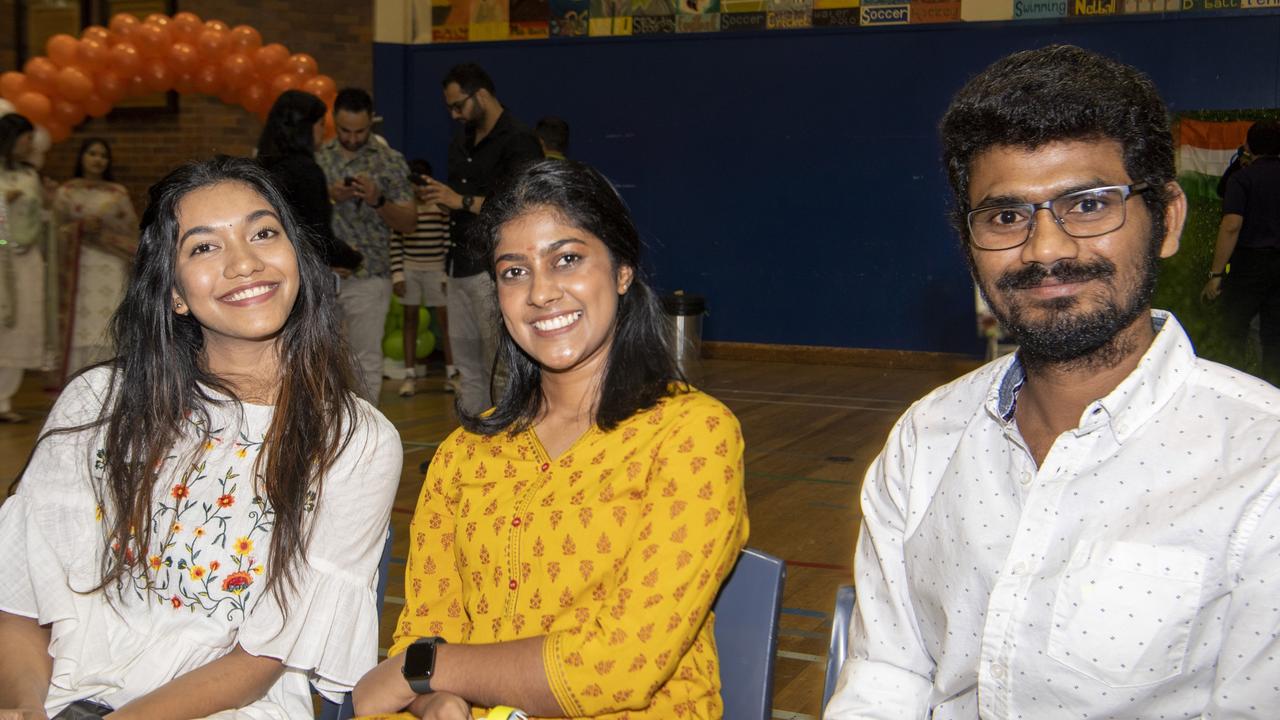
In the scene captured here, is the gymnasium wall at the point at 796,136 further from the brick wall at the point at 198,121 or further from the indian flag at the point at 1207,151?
the indian flag at the point at 1207,151

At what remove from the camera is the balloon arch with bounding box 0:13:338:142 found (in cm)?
751

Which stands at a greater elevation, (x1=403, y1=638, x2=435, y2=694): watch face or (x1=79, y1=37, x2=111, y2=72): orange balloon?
(x1=79, y1=37, x2=111, y2=72): orange balloon

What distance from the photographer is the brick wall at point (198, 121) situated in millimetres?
9344

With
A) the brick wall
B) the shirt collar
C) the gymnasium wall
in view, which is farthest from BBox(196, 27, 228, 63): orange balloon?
the shirt collar

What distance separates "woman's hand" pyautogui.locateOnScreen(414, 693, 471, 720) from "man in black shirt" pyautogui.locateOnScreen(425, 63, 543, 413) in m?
3.31

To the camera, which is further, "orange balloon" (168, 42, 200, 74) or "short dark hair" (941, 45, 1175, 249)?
"orange balloon" (168, 42, 200, 74)

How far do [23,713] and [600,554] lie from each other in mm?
879

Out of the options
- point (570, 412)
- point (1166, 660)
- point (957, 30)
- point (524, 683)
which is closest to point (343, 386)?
point (570, 412)

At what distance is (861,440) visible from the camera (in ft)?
21.4

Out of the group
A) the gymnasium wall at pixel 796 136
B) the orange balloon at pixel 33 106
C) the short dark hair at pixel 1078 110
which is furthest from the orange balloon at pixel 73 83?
the short dark hair at pixel 1078 110

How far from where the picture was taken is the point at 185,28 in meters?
7.61

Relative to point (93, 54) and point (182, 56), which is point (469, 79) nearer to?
point (182, 56)

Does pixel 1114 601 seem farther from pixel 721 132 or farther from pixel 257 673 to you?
pixel 721 132

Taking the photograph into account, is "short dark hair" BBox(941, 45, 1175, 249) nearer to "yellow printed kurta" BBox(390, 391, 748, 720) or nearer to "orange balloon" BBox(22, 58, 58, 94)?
"yellow printed kurta" BBox(390, 391, 748, 720)
